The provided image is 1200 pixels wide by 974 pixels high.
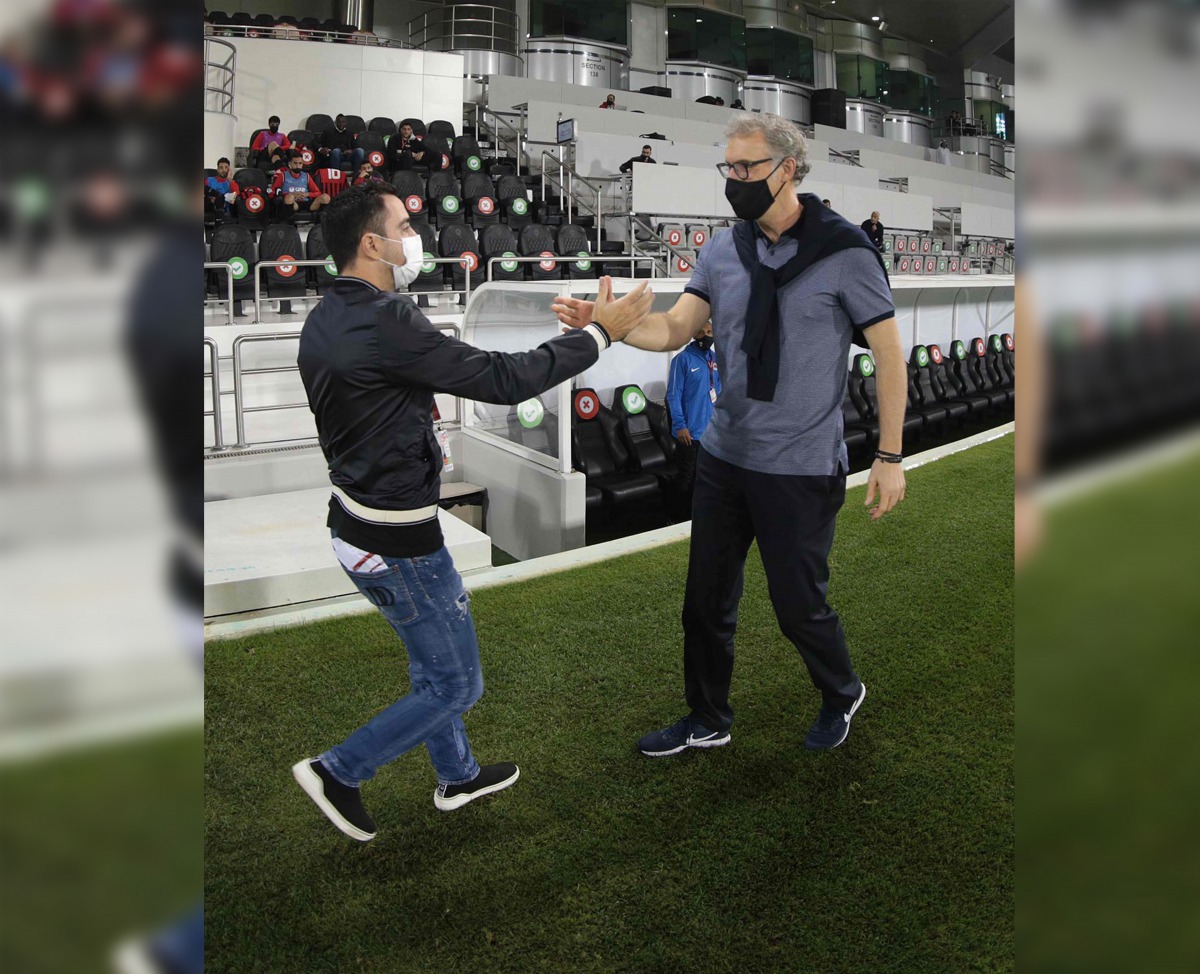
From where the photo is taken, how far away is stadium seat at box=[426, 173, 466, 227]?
479 inches

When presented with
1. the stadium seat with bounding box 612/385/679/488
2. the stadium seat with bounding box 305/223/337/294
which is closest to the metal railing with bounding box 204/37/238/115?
the stadium seat with bounding box 305/223/337/294

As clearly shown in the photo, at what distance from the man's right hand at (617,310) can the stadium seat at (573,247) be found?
944 centimetres

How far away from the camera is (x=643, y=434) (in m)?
7.39

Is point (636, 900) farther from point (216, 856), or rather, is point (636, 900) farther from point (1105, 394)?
point (1105, 394)

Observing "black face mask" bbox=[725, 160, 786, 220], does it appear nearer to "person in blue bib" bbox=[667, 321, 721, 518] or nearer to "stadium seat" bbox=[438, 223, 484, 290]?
"person in blue bib" bbox=[667, 321, 721, 518]

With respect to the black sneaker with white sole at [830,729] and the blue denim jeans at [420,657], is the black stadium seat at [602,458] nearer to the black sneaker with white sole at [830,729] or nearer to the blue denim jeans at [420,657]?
the black sneaker with white sole at [830,729]

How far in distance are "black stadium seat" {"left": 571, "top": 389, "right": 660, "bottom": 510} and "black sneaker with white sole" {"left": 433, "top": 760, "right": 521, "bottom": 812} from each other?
3.53 meters

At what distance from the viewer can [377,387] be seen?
7.63 feet

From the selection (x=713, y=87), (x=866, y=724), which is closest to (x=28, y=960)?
(x=866, y=724)

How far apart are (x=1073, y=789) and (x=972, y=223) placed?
21.8 m

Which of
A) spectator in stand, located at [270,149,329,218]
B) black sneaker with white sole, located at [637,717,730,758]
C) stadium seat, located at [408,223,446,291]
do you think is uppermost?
spectator in stand, located at [270,149,329,218]

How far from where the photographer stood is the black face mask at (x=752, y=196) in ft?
9.30

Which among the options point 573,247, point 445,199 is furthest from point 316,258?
point 573,247

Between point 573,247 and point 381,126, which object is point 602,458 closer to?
point 573,247
